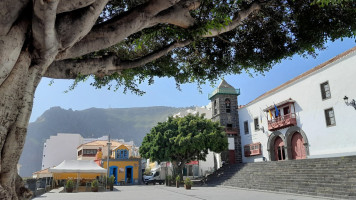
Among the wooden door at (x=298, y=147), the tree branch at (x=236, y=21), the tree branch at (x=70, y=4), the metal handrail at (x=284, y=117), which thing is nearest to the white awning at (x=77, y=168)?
the metal handrail at (x=284, y=117)

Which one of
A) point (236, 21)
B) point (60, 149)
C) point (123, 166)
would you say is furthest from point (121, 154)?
point (236, 21)

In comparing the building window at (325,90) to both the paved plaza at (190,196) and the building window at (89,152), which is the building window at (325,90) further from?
the building window at (89,152)

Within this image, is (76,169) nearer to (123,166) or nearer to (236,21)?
(123,166)

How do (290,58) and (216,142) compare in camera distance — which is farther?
(216,142)

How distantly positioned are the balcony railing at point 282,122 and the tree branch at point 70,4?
84.8 ft

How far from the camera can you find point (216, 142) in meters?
30.1

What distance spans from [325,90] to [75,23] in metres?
24.1

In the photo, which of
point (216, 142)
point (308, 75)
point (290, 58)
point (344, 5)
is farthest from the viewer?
point (216, 142)

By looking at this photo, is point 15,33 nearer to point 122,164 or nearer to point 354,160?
point 354,160

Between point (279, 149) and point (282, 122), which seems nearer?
point (282, 122)

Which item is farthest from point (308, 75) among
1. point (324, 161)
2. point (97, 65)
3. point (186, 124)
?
point (97, 65)

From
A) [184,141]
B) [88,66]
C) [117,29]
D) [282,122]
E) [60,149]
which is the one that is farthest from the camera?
[60,149]

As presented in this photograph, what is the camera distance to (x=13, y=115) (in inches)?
126

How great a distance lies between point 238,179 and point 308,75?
1136 cm
